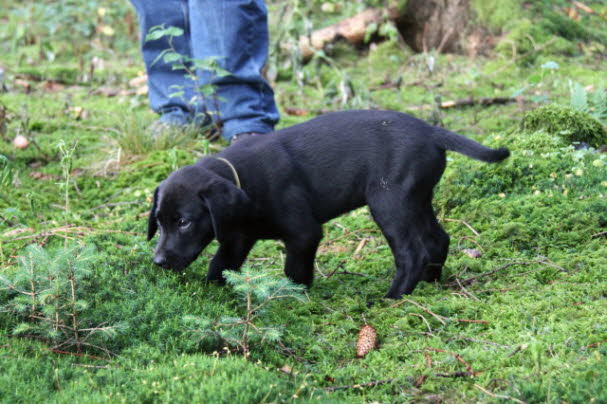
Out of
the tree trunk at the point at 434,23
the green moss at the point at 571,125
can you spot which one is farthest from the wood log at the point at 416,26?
the green moss at the point at 571,125

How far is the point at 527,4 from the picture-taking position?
8.70m

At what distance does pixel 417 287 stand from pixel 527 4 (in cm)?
595

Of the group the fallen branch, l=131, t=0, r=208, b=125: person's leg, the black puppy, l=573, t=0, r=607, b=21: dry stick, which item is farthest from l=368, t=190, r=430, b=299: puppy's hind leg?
l=573, t=0, r=607, b=21: dry stick

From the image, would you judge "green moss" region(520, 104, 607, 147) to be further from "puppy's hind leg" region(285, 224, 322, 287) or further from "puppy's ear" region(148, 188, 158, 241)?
"puppy's ear" region(148, 188, 158, 241)

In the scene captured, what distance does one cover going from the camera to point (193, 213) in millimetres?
3717

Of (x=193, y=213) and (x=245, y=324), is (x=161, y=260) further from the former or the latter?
(x=245, y=324)

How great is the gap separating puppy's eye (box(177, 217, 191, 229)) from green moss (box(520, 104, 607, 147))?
3.05m

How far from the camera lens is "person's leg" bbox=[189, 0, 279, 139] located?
5.91 meters

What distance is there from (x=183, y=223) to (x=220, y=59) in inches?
101

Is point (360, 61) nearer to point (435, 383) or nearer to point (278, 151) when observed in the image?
point (278, 151)

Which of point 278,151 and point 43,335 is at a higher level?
point 278,151

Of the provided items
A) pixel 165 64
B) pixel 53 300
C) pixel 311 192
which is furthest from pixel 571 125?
pixel 53 300

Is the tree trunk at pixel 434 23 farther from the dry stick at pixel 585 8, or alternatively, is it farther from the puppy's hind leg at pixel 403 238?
the puppy's hind leg at pixel 403 238

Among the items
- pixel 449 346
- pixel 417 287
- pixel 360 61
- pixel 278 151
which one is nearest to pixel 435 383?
pixel 449 346
